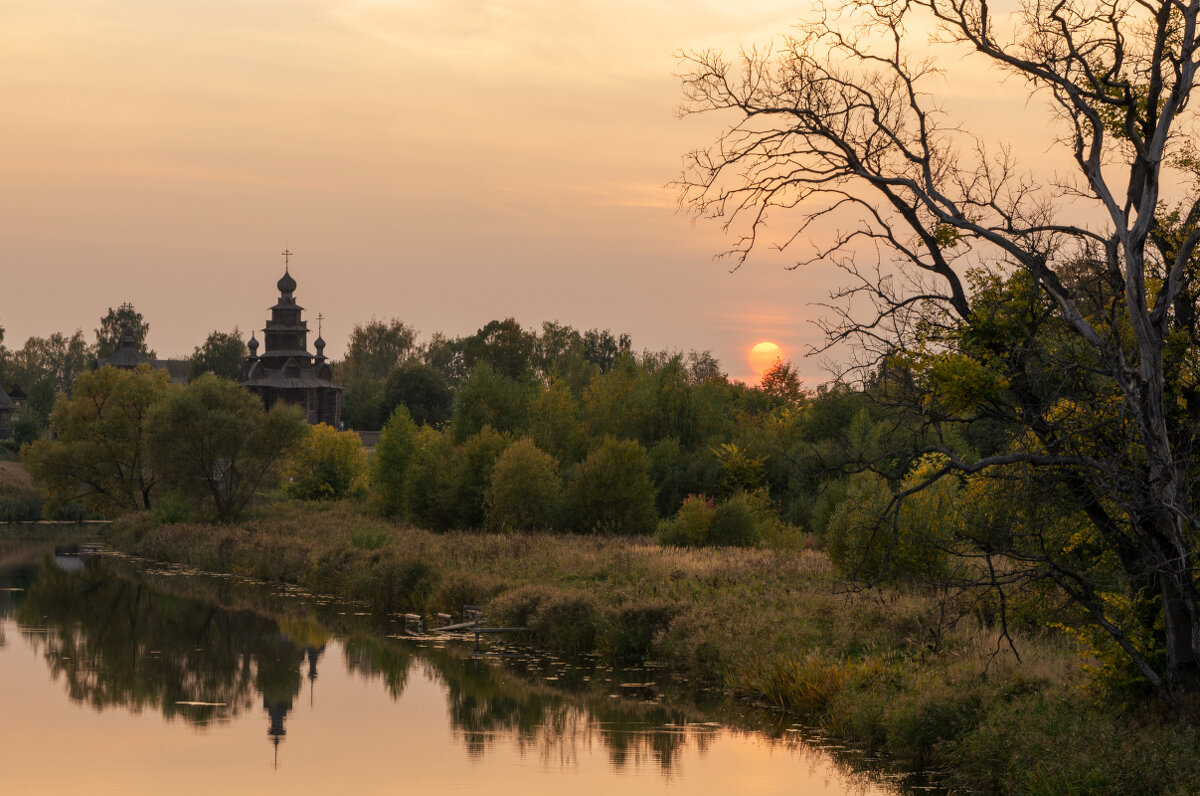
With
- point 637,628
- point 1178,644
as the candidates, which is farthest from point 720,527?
point 1178,644

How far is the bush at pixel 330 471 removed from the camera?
7675 cm

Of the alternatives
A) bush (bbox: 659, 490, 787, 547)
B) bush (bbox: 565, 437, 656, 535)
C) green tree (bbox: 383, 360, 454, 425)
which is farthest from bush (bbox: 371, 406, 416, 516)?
green tree (bbox: 383, 360, 454, 425)

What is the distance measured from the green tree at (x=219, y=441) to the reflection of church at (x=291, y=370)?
48564mm

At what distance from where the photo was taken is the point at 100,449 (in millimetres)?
67250

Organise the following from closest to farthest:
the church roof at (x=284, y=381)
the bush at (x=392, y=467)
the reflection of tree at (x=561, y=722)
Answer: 1. the reflection of tree at (x=561, y=722)
2. the bush at (x=392, y=467)
3. the church roof at (x=284, y=381)

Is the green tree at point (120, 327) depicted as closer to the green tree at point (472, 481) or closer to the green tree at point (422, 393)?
the green tree at point (422, 393)

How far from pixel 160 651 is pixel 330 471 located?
4541cm

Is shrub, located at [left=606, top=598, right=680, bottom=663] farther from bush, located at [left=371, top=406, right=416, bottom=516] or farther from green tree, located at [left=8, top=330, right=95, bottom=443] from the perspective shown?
green tree, located at [left=8, top=330, right=95, bottom=443]

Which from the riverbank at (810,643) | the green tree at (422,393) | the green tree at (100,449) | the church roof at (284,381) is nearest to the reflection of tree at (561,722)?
the riverbank at (810,643)

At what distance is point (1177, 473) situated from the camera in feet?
47.7

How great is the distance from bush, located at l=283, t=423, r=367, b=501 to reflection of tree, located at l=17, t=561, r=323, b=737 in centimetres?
3084

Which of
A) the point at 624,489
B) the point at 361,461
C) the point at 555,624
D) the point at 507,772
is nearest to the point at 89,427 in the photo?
the point at 361,461

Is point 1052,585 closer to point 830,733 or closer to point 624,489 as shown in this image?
point 830,733

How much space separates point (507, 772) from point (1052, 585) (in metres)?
9.12
